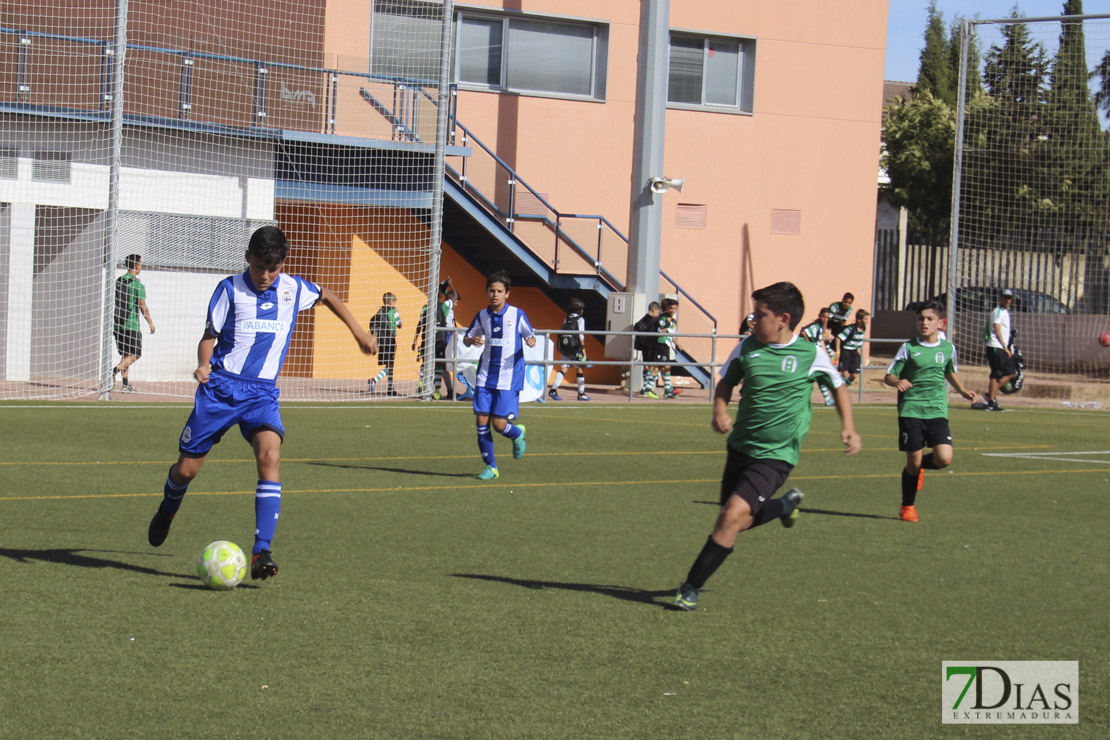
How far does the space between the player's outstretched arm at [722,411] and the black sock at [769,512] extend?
0.46 m

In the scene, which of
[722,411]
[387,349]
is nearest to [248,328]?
[722,411]

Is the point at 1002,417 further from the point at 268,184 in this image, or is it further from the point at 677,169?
the point at 268,184

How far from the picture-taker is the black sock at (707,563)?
6598mm

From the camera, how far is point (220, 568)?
665 cm

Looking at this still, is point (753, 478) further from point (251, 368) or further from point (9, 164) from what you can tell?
point (9, 164)

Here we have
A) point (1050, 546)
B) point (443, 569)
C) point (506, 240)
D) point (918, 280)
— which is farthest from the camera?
point (918, 280)

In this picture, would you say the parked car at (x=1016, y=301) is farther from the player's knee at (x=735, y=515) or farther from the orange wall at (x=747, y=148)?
the player's knee at (x=735, y=515)

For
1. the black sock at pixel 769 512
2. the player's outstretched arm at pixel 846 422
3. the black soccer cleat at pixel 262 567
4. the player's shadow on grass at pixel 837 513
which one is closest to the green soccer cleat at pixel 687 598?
the black sock at pixel 769 512

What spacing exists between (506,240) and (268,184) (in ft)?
14.7

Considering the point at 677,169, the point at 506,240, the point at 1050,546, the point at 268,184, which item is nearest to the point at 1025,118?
the point at 677,169

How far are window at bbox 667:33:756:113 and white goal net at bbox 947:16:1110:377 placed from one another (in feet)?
15.0

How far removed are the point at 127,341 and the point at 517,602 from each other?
1329 centimetres

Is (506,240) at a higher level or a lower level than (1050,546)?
higher

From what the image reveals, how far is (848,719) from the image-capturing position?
16.0 feet
